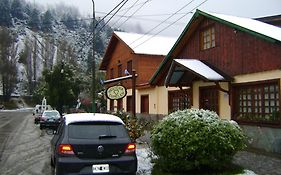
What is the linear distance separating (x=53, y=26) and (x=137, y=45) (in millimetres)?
149255

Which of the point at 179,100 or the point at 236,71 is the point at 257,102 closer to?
the point at 236,71

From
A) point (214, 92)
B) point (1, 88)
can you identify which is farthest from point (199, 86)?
point (1, 88)

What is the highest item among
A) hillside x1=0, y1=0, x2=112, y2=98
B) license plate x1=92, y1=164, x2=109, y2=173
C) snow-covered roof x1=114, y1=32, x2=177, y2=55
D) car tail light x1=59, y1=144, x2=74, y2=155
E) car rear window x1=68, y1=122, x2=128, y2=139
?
hillside x1=0, y1=0, x2=112, y2=98

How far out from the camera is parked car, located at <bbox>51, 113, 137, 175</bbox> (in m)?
8.41

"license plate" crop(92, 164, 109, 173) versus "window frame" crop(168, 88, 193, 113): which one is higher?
"window frame" crop(168, 88, 193, 113)

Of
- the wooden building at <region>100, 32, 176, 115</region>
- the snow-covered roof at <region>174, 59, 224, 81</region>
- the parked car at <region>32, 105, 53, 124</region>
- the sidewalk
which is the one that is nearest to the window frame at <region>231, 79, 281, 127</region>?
the snow-covered roof at <region>174, 59, 224, 81</region>

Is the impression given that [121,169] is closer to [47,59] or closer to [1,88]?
[1,88]

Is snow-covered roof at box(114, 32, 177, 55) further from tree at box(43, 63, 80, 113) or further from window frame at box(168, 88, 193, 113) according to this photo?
tree at box(43, 63, 80, 113)

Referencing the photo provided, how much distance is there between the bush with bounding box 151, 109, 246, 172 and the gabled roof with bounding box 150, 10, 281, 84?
4.37 meters

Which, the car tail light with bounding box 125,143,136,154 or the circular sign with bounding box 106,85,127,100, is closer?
the car tail light with bounding box 125,143,136,154

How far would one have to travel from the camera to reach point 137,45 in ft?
108

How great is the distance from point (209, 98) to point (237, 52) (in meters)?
3.14

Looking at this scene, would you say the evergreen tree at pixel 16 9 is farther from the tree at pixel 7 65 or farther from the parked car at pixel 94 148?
the parked car at pixel 94 148

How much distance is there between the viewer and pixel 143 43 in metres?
34.2
